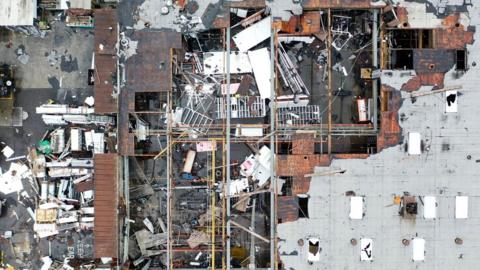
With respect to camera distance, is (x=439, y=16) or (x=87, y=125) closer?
(x=439, y=16)

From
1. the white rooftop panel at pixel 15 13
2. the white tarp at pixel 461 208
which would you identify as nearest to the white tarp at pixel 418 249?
the white tarp at pixel 461 208

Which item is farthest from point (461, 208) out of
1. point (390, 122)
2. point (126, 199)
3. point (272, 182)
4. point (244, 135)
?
point (126, 199)

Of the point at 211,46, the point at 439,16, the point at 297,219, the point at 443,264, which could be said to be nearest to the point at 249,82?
the point at 211,46

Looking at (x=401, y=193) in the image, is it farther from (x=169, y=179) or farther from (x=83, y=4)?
(x=83, y=4)

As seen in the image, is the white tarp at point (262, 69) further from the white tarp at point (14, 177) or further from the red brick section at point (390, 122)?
the white tarp at point (14, 177)

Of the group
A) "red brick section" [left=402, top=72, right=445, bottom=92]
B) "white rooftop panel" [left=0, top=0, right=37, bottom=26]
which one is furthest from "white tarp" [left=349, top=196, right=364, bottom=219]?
"white rooftop panel" [left=0, top=0, right=37, bottom=26]

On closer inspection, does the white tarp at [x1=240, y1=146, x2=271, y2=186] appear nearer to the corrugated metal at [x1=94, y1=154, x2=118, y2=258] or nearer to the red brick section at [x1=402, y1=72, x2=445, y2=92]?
the corrugated metal at [x1=94, y1=154, x2=118, y2=258]

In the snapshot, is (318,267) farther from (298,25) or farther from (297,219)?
(298,25)
